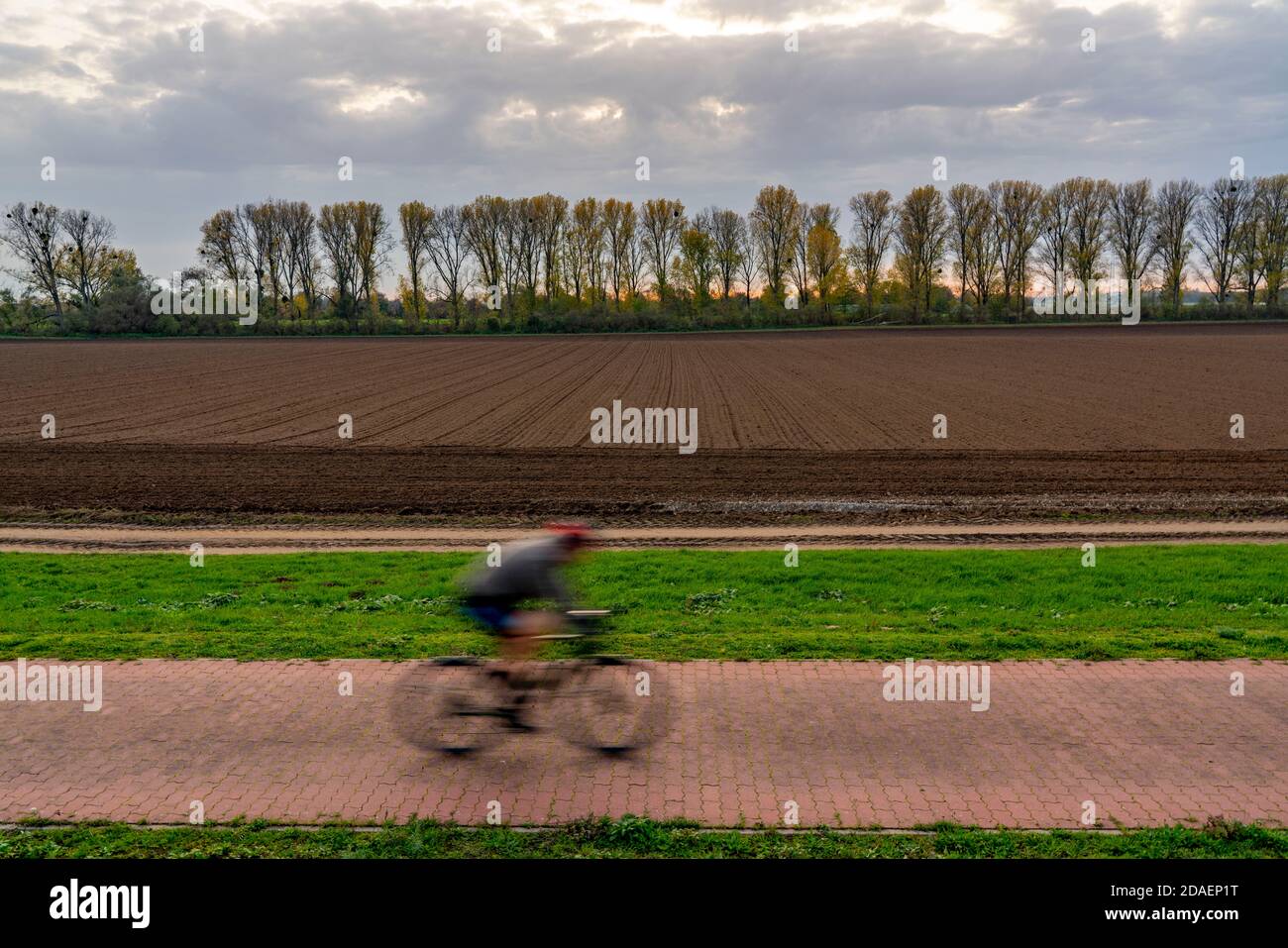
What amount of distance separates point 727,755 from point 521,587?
2261mm

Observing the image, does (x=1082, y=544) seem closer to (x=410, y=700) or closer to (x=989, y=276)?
(x=410, y=700)

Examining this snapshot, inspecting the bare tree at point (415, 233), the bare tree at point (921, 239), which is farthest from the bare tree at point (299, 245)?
the bare tree at point (921, 239)

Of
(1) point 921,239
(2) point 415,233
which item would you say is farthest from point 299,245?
(1) point 921,239

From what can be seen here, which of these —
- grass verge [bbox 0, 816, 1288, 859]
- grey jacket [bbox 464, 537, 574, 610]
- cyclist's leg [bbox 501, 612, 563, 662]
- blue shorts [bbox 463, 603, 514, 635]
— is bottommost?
grass verge [bbox 0, 816, 1288, 859]

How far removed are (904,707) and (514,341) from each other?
3030 inches

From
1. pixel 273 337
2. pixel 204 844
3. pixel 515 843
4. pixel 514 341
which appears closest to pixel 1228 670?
pixel 515 843

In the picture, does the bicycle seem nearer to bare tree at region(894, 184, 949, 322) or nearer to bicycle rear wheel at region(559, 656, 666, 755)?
bicycle rear wheel at region(559, 656, 666, 755)

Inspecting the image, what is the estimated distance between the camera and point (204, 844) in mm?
6062

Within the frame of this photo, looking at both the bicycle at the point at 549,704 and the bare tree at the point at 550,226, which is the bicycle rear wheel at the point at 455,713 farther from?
the bare tree at the point at 550,226

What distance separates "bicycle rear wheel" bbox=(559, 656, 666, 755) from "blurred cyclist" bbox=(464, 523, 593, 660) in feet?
1.99

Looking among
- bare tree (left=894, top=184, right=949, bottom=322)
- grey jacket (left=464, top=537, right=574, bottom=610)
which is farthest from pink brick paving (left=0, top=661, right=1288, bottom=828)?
bare tree (left=894, top=184, right=949, bottom=322)

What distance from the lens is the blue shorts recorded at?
775 centimetres

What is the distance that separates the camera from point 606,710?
8055 mm

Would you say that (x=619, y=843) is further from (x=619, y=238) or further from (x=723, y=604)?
(x=619, y=238)
